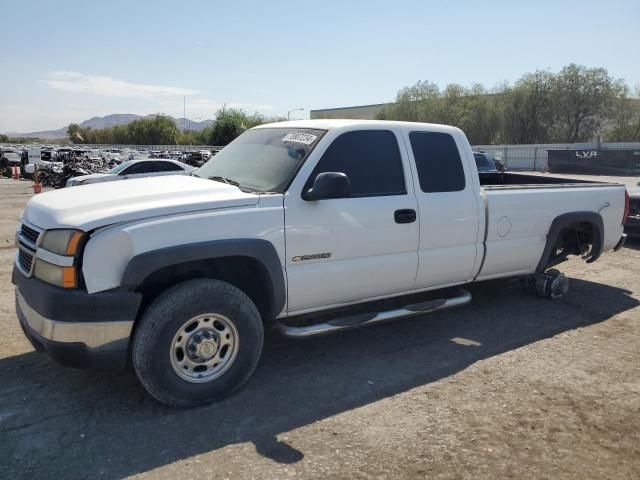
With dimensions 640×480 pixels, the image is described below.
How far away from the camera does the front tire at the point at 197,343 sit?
134 inches

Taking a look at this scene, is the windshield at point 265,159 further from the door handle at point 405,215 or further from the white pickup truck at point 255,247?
the door handle at point 405,215

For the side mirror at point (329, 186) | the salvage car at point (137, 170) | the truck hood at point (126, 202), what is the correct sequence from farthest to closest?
the salvage car at point (137, 170)
the side mirror at point (329, 186)
the truck hood at point (126, 202)

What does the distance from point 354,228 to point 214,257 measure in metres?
1.16

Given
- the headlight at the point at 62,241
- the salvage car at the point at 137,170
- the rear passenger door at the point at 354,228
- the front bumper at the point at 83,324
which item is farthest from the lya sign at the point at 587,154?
the headlight at the point at 62,241


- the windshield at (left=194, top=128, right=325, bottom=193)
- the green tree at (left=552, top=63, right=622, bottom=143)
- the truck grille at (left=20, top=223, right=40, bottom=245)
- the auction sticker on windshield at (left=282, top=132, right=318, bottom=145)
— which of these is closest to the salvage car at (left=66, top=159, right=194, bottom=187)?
the windshield at (left=194, top=128, right=325, bottom=193)

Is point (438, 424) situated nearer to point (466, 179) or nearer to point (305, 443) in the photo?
point (305, 443)

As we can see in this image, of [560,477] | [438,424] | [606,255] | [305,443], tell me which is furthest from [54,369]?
[606,255]

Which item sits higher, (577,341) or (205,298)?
(205,298)

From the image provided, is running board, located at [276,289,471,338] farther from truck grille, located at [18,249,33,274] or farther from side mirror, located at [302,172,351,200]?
truck grille, located at [18,249,33,274]

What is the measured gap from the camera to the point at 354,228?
163 inches

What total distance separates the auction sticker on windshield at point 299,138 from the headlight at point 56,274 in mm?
1979

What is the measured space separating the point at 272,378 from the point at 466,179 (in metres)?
2.52

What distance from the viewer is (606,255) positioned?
888 centimetres

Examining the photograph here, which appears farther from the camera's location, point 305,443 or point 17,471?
point 305,443
